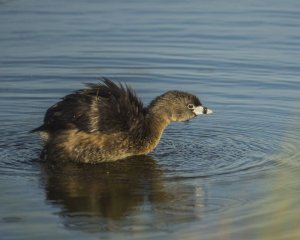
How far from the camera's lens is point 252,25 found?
661 inches

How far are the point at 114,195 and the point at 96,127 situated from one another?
4.64 ft

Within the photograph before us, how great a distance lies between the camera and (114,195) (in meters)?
8.76

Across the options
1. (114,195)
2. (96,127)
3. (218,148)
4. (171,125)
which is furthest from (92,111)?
(171,125)

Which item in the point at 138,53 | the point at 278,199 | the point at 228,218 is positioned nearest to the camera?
the point at 228,218

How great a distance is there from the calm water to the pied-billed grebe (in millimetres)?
154

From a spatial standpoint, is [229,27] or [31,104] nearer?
[31,104]

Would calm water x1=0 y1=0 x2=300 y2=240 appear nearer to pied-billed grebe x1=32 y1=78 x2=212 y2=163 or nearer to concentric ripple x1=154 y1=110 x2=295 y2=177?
concentric ripple x1=154 y1=110 x2=295 y2=177

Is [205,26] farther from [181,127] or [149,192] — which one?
[149,192]

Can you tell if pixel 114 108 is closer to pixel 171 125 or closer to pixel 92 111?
pixel 92 111

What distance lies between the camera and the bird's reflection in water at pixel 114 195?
789 cm

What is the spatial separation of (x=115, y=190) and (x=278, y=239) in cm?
205

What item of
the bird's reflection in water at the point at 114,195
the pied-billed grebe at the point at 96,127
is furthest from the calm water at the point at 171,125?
the pied-billed grebe at the point at 96,127

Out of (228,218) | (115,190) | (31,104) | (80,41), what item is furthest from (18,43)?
(228,218)

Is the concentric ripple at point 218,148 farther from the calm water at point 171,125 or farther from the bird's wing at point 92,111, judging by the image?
the bird's wing at point 92,111
